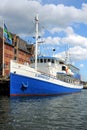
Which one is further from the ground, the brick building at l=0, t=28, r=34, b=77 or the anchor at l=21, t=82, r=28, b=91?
the brick building at l=0, t=28, r=34, b=77

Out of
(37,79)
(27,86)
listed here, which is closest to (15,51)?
(37,79)

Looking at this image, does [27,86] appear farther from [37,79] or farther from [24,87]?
[37,79]

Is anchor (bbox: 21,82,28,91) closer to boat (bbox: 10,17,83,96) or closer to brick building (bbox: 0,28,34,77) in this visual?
boat (bbox: 10,17,83,96)

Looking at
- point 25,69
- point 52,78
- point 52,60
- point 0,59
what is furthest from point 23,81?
point 0,59

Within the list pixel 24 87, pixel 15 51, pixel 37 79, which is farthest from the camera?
pixel 15 51

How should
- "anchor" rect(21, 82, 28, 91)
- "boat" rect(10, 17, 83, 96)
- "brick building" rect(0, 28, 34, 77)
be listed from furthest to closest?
"brick building" rect(0, 28, 34, 77) → "anchor" rect(21, 82, 28, 91) → "boat" rect(10, 17, 83, 96)

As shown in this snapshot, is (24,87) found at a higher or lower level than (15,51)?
lower

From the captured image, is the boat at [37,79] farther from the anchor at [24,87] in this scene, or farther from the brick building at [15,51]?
the brick building at [15,51]

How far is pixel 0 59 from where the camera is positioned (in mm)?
89062

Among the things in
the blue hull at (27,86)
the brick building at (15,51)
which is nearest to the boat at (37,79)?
the blue hull at (27,86)

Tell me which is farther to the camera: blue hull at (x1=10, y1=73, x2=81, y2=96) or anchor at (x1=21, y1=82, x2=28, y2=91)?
anchor at (x1=21, y1=82, x2=28, y2=91)

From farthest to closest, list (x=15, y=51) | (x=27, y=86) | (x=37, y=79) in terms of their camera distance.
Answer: (x=15, y=51), (x=37, y=79), (x=27, y=86)

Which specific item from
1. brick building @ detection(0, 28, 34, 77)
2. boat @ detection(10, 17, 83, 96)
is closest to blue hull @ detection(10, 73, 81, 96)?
boat @ detection(10, 17, 83, 96)

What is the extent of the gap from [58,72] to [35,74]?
12302mm
